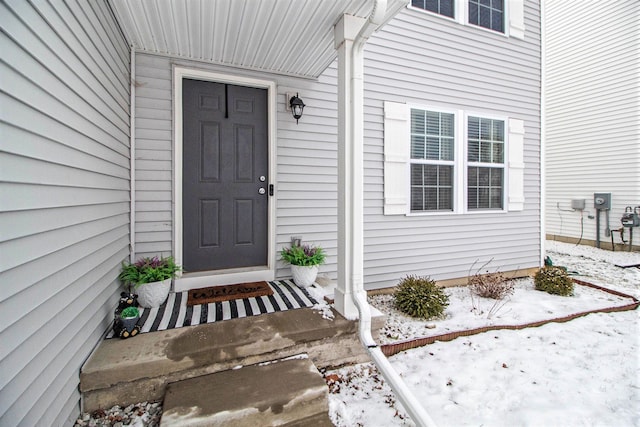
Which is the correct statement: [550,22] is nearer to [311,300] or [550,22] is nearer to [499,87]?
[499,87]

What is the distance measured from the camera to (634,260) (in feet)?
17.6

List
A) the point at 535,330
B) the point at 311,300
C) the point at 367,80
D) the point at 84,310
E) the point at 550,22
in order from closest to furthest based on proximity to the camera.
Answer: the point at 84,310, the point at 311,300, the point at 535,330, the point at 367,80, the point at 550,22

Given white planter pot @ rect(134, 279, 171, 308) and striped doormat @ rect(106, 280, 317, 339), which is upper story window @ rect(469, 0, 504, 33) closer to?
striped doormat @ rect(106, 280, 317, 339)

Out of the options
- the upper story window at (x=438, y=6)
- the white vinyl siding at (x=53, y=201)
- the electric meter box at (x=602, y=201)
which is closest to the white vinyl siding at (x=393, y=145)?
the upper story window at (x=438, y=6)

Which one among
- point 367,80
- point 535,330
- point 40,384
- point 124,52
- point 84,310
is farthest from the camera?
point 367,80

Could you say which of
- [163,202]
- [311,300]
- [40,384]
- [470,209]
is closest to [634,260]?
[470,209]

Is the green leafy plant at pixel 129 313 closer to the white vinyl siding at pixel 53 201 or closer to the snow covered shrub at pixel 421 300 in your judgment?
the white vinyl siding at pixel 53 201

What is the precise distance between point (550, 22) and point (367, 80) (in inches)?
296

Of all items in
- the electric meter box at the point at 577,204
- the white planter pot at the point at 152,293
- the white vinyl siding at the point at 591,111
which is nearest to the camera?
the white planter pot at the point at 152,293

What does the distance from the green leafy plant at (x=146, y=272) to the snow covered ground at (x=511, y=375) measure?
153 cm

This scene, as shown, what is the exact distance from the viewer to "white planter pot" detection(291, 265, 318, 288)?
Answer: 282 centimetres

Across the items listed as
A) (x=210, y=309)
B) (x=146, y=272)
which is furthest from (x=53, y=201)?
(x=210, y=309)

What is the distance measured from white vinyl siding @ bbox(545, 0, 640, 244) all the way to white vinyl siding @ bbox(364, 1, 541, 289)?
321 cm

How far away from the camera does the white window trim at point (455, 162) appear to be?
360 centimetres
